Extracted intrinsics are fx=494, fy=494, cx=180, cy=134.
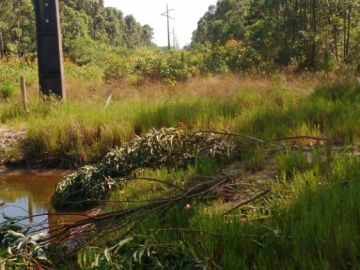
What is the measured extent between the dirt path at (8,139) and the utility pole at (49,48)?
2.32 metres

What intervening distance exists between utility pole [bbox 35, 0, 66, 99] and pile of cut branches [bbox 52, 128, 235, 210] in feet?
17.0

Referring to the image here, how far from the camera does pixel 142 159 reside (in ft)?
17.9

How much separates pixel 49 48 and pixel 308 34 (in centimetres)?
845

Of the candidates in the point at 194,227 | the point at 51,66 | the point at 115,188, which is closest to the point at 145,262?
the point at 194,227

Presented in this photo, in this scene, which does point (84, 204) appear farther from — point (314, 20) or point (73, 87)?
point (314, 20)

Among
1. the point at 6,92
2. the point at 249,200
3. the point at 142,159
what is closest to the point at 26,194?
the point at 142,159

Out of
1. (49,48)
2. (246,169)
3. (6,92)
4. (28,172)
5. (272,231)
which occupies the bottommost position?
(28,172)

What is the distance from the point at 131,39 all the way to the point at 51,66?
7160cm

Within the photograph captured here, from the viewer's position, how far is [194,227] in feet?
11.5

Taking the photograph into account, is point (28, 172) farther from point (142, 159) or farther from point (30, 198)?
point (142, 159)

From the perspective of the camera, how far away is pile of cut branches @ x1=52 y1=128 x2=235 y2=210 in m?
5.22

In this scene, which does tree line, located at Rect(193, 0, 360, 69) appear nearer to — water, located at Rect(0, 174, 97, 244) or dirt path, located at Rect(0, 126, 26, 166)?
dirt path, located at Rect(0, 126, 26, 166)

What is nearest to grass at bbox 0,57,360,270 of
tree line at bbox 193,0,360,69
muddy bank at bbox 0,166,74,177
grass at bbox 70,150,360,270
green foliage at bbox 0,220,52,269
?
grass at bbox 70,150,360,270

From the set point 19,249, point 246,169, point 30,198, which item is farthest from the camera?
point 30,198
